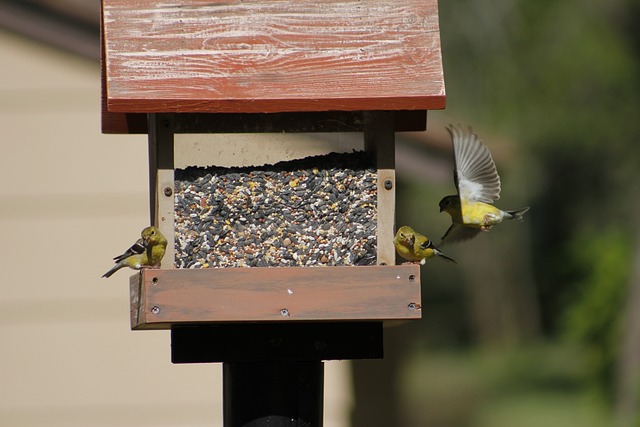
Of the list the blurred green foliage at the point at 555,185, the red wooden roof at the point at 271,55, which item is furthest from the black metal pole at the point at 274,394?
the blurred green foliage at the point at 555,185

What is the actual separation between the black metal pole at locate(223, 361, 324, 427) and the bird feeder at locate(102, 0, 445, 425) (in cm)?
2

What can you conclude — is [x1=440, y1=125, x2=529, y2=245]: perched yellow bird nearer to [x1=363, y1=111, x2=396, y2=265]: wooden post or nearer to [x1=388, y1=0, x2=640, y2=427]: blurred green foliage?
[x1=363, y1=111, x2=396, y2=265]: wooden post

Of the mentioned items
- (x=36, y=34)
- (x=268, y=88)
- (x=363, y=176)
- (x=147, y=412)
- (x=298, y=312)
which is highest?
(x=36, y=34)

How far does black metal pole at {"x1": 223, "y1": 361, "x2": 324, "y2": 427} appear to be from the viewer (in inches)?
141

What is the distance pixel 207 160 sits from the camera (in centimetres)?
375

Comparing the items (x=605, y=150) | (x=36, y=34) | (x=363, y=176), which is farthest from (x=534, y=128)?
(x=363, y=176)

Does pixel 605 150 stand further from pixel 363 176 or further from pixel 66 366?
pixel 363 176

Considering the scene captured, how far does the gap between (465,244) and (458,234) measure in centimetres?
1298

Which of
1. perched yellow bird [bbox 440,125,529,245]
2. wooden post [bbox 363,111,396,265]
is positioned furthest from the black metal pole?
perched yellow bird [bbox 440,125,529,245]

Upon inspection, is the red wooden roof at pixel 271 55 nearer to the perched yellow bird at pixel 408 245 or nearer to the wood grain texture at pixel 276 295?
the perched yellow bird at pixel 408 245

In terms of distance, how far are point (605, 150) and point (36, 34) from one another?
18126 mm

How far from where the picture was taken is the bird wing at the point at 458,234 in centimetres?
549

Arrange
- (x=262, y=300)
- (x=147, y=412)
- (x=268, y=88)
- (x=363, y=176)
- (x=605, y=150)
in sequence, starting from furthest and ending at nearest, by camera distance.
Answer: (x=605, y=150) < (x=147, y=412) < (x=363, y=176) < (x=268, y=88) < (x=262, y=300)

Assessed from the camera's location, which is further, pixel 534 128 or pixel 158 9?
pixel 534 128
